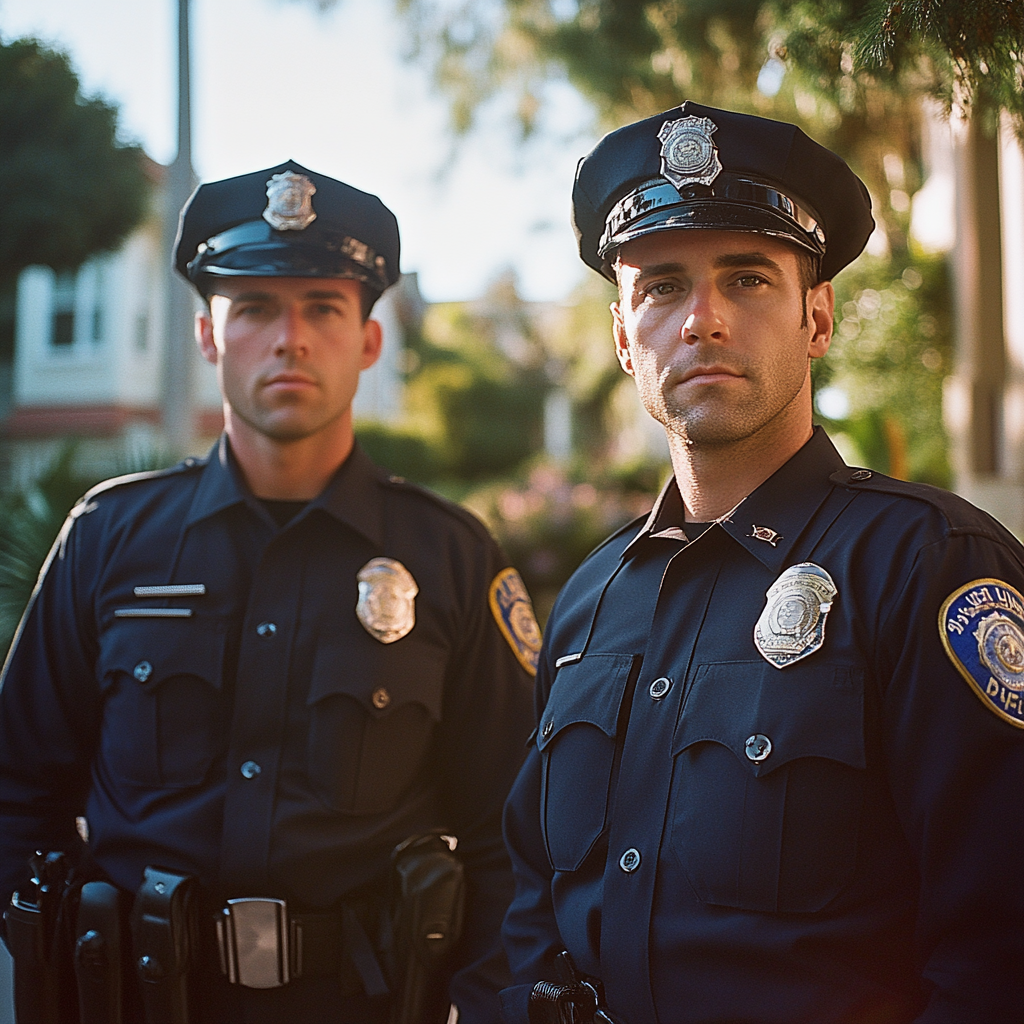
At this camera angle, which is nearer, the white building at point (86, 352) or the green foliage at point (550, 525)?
the green foliage at point (550, 525)

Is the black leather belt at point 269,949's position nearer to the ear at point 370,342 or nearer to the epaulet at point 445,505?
the epaulet at point 445,505

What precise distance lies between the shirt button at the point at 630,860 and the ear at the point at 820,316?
0.98 meters

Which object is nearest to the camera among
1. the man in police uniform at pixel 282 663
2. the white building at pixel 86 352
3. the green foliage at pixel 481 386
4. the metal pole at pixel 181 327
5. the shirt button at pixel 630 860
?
the shirt button at pixel 630 860

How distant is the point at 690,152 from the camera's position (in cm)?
200

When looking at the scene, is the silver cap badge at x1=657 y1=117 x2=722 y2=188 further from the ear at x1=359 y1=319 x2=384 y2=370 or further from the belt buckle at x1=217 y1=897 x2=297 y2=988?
the belt buckle at x1=217 y1=897 x2=297 y2=988

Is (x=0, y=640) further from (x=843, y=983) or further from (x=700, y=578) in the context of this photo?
(x=843, y=983)

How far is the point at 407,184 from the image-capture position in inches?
393

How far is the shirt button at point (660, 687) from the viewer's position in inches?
73.7

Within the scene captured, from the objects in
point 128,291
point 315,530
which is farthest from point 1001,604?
point 128,291

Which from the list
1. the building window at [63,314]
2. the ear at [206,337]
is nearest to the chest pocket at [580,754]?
the ear at [206,337]

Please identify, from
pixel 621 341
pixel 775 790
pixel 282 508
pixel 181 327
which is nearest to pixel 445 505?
pixel 282 508

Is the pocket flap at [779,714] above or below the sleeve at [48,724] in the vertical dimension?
above

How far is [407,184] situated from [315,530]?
25.8ft

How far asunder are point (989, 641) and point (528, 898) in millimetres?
1071
